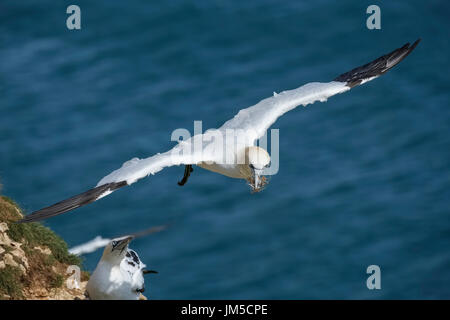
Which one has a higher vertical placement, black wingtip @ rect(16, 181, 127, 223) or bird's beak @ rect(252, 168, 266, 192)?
bird's beak @ rect(252, 168, 266, 192)

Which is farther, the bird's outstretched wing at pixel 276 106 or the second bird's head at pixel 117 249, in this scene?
the bird's outstretched wing at pixel 276 106

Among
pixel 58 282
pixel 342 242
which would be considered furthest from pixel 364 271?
pixel 58 282

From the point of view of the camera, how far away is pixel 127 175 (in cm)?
1395

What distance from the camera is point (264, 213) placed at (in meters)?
26.3

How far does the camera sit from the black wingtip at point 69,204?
13.2 m

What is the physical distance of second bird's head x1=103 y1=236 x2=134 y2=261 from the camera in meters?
14.7

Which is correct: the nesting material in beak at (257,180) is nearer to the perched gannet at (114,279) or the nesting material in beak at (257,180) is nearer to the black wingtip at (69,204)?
the perched gannet at (114,279)

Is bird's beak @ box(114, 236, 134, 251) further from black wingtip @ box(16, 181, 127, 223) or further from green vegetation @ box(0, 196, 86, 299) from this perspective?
green vegetation @ box(0, 196, 86, 299)

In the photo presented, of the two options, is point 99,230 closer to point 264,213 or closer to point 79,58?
point 264,213

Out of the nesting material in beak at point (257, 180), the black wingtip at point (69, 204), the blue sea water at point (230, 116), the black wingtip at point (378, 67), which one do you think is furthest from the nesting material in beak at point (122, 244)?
the blue sea water at point (230, 116)

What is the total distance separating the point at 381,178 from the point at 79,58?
900cm

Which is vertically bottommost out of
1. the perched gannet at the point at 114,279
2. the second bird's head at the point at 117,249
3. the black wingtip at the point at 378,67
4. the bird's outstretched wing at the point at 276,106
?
the perched gannet at the point at 114,279

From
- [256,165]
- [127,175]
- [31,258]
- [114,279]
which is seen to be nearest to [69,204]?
[127,175]

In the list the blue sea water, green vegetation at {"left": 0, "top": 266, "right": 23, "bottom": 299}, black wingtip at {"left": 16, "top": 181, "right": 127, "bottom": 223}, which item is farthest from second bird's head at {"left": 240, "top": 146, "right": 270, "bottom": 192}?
the blue sea water
